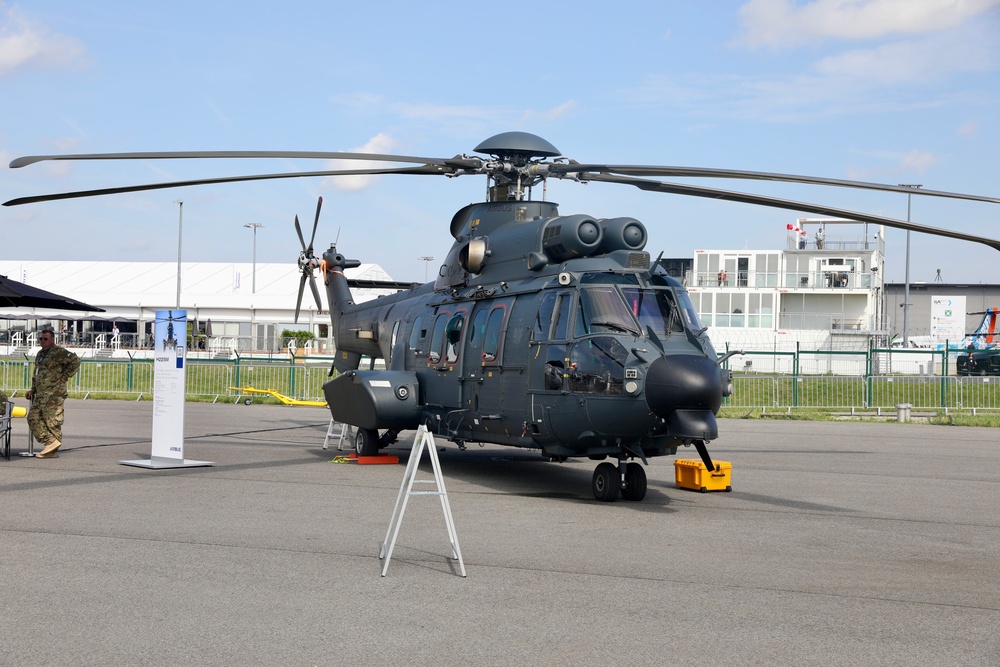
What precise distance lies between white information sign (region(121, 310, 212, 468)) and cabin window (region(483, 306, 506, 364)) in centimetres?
492

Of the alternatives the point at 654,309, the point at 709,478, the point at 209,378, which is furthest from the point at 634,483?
the point at 209,378

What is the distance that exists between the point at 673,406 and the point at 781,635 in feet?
15.5

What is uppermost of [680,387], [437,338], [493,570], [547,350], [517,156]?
[517,156]

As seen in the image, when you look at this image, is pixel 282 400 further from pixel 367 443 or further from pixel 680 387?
pixel 680 387

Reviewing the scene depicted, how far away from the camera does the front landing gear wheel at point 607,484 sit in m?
12.2

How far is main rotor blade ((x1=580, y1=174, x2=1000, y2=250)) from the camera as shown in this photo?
10.2m

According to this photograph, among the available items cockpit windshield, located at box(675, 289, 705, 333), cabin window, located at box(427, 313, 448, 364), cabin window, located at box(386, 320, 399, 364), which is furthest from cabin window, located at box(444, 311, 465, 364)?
cockpit windshield, located at box(675, 289, 705, 333)

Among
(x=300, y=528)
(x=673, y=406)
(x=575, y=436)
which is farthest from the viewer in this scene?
(x=575, y=436)

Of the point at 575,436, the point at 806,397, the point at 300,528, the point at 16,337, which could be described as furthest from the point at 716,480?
the point at 16,337

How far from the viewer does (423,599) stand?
7246 millimetres

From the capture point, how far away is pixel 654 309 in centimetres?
1221

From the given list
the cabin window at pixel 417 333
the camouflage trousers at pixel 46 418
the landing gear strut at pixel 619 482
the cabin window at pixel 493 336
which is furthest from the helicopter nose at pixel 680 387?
the camouflage trousers at pixel 46 418

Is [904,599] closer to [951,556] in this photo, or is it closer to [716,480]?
[951,556]

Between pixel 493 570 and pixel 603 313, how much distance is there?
4550 millimetres
